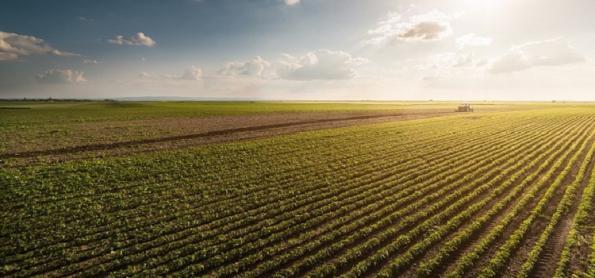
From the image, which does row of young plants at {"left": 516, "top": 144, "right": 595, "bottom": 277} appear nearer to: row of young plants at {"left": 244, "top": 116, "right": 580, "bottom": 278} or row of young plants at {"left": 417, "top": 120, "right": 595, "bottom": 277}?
row of young plants at {"left": 417, "top": 120, "right": 595, "bottom": 277}

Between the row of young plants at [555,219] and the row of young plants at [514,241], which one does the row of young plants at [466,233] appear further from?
the row of young plants at [555,219]

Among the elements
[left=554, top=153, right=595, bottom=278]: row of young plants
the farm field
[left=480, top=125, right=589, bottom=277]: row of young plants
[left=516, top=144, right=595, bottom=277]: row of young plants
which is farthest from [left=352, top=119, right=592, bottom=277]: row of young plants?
[left=554, top=153, right=595, bottom=278]: row of young plants

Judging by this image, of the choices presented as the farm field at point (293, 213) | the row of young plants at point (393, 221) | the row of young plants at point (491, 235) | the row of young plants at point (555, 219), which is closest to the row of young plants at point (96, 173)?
the farm field at point (293, 213)

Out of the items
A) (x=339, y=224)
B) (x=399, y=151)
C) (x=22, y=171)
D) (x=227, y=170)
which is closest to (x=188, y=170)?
(x=227, y=170)

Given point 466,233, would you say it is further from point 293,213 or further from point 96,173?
point 96,173

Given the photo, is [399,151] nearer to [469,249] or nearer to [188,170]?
[469,249]

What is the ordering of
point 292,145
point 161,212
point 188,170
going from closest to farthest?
point 161,212, point 188,170, point 292,145

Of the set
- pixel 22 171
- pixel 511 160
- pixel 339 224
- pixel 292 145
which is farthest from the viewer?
pixel 292 145
